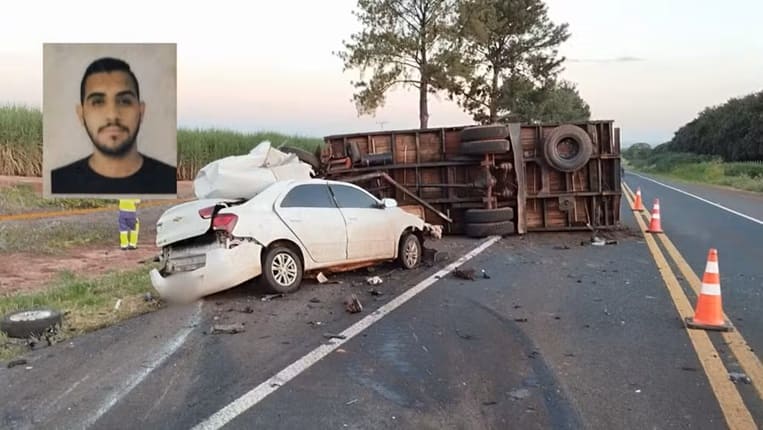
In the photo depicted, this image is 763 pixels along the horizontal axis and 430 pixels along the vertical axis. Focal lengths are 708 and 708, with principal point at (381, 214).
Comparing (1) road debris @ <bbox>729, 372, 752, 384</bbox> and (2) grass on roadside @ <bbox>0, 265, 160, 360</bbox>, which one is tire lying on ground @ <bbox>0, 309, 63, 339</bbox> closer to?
(2) grass on roadside @ <bbox>0, 265, 160, 360</bbox>

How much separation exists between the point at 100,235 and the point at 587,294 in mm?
11159

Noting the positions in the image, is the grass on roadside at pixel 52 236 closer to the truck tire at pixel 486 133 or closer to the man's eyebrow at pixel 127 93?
the man's eyebrow at pixel 127 93

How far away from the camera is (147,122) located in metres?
12.9

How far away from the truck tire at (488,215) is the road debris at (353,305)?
7.49 metres

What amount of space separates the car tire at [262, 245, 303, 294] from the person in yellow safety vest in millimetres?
5905

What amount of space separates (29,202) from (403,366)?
59.7 ft

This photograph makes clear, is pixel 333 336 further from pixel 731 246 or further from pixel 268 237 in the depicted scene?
pixel 731 246

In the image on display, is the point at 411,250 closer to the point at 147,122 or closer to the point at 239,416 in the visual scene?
the point at 147,122

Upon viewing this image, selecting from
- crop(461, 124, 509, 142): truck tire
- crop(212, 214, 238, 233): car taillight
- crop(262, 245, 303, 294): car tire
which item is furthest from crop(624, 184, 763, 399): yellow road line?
crop(461, 124, 509, 142): truck tire

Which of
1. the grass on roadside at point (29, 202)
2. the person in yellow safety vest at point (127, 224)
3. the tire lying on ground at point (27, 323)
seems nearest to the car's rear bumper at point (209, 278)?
the tire lying on ground at point (27, 323)

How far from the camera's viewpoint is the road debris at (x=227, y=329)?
7.04 m

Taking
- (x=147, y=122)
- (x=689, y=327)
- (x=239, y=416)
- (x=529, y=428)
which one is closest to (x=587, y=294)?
(x=689, y=327)

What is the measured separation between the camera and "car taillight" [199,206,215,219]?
8.49 m

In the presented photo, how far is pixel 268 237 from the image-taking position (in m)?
8.80
